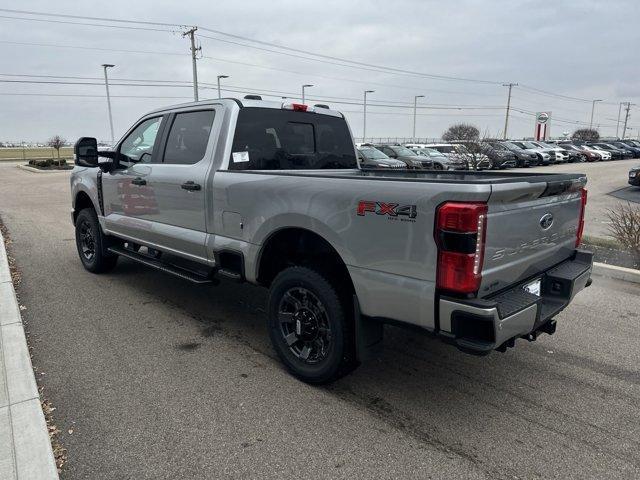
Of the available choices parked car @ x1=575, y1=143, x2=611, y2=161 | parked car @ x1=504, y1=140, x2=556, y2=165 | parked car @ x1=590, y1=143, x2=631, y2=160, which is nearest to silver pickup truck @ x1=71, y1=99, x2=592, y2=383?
parked car @ x1=504, y1=140, x2=556, y2=165

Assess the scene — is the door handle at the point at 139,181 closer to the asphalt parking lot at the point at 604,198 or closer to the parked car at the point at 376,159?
the asphalt parking lot at the point at 604,198

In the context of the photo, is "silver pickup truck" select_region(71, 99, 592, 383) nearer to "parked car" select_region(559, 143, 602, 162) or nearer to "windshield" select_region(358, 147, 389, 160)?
"windshield" select_region(358, 147, 389, 160)

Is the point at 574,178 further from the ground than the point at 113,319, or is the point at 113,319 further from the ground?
the point at 574,178

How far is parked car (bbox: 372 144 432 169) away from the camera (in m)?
23.0

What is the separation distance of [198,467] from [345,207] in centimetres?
172

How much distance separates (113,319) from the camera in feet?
16.1

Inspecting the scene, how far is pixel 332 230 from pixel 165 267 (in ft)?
7.70

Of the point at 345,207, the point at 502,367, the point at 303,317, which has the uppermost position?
the point at 345,207

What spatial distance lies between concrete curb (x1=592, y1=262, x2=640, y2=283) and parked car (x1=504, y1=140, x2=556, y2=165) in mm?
29002

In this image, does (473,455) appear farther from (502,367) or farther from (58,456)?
(58,456)

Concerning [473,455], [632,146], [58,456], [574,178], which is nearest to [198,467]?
[58,456]

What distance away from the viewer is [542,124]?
65.2 m

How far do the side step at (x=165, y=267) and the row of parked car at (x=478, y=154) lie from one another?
718cm

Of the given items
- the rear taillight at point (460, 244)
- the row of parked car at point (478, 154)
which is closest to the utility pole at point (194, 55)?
the row of parked car at point (478, 154)
